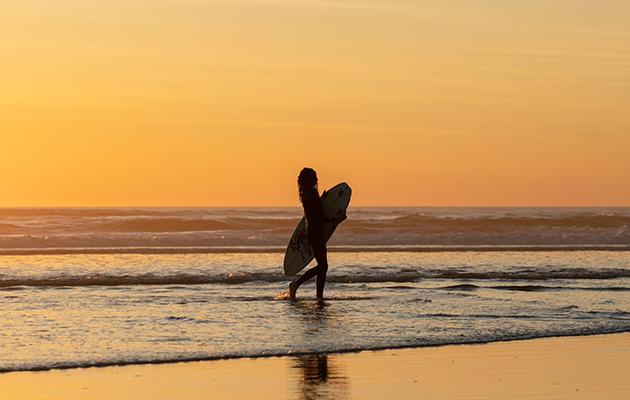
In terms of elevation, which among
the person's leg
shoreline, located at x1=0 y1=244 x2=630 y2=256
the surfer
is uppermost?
the surfer

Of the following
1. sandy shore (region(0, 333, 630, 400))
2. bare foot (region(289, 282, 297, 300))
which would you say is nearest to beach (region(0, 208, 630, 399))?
sandy shore (region(0, 333, 630, 400))

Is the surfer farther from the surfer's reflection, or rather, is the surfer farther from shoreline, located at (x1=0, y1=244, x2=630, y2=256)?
shoreline, located at (x1=0, y1=244, x2=630, y2=256)

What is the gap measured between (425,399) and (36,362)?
4025 millimetres

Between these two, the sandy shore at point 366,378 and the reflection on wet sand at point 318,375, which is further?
the sandy shore at point 366,378

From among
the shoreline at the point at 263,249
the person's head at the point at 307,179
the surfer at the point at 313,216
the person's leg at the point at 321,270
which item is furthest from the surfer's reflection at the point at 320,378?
the shoreline at the point at 263,249

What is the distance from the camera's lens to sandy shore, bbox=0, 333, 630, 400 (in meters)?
10.8

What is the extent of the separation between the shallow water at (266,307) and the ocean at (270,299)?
0.07 ft

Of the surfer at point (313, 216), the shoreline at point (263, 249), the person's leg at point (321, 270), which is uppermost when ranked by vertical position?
the surfer at point (313, 216)

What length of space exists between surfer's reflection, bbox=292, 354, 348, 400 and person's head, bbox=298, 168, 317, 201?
6.69 meters

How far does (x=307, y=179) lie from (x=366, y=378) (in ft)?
26.6

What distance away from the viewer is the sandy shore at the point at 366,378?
427 inches

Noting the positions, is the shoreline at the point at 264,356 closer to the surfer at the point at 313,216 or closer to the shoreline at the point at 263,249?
the surfer at the point at 313,216

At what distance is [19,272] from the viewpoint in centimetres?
2494

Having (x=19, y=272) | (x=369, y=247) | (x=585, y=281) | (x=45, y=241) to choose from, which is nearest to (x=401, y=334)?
(x=585, y=281)
